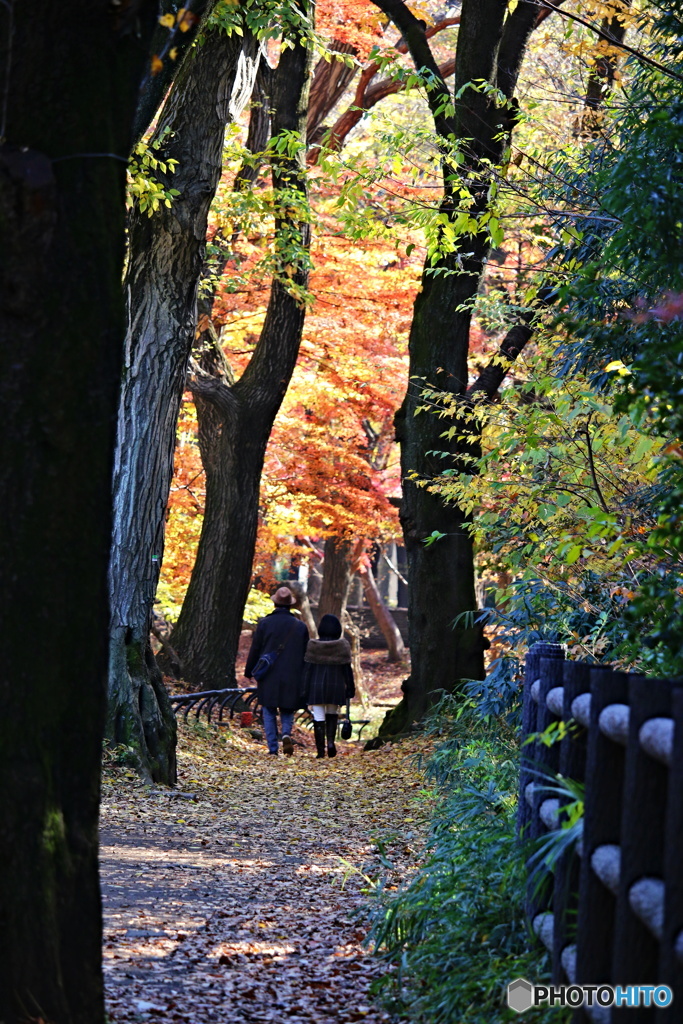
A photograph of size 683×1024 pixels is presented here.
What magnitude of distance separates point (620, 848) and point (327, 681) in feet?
37.8

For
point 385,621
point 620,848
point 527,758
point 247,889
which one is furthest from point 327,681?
point 385,621

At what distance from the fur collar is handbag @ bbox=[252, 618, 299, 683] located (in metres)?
0.34

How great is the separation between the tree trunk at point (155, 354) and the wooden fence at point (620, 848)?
6.34 m

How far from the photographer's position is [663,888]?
2373 millimetres

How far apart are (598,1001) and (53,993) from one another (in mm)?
1455

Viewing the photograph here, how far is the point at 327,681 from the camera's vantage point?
14.1 metres

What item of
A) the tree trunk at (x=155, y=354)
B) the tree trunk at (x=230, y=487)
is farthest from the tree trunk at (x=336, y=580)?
the tree trunk at (x=155, y=354)

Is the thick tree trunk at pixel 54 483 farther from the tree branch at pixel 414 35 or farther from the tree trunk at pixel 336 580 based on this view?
the tree trunk at pixel 336 580

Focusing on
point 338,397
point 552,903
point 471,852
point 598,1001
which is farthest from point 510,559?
point 338,397

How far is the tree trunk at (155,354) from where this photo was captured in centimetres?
948

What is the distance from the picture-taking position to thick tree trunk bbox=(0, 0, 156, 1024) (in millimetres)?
2859

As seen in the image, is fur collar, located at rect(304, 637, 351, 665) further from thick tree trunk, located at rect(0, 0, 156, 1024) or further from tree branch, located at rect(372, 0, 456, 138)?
thick tree trunk, located at rect(0, 0, 156, 1024)

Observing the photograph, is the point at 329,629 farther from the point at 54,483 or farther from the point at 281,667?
the point at 54,483

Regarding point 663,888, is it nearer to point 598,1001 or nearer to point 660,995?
point 660,995
